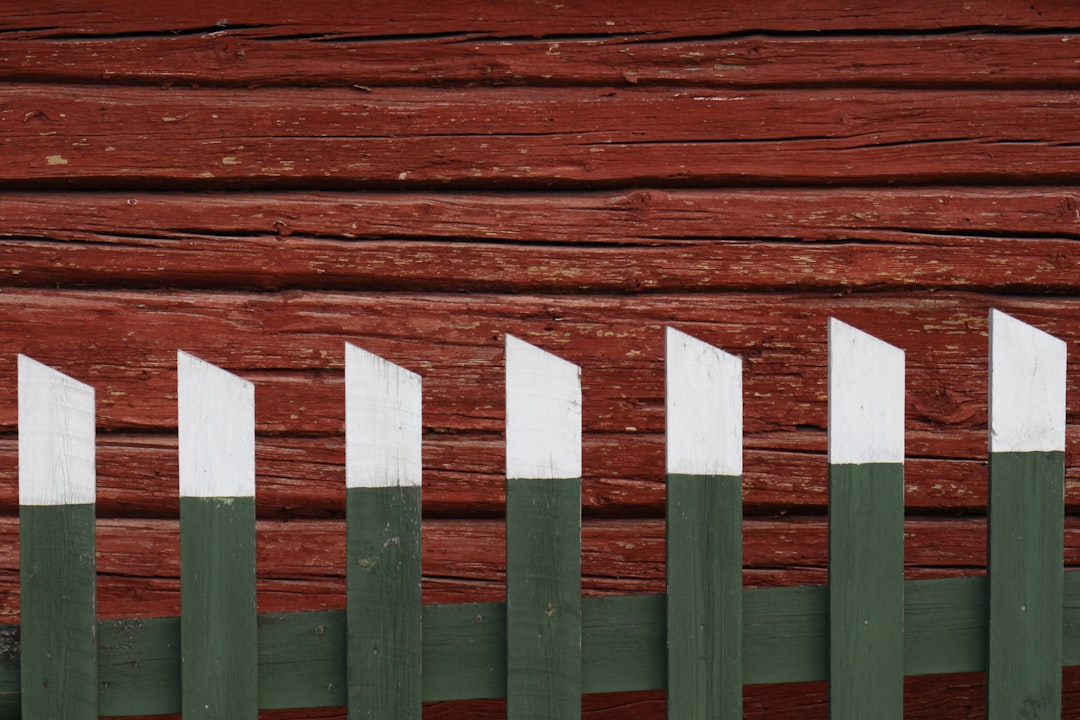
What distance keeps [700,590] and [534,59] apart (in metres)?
1.23

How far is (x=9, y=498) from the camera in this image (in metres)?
1.89

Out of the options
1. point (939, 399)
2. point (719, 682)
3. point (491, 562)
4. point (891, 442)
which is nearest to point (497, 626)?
point (719, 682)

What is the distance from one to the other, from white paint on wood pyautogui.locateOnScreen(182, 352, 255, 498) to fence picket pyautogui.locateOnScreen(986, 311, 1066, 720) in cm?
92

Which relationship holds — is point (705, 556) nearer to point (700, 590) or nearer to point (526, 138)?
point (700, 590)

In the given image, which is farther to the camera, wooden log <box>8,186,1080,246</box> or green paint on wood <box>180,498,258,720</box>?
wooden log <box>8,186,1080,246</box>

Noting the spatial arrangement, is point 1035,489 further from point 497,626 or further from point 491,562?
point 491,562

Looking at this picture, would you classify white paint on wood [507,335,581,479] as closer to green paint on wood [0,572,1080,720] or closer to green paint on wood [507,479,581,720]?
green paint on wood [507,479,581,720]

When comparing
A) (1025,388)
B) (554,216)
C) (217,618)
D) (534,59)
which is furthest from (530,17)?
(217,618)

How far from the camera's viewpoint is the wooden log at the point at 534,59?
1.91 m

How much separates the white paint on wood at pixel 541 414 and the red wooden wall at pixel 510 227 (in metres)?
0.85

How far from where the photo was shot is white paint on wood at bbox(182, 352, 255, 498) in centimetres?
106

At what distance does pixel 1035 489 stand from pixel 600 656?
59 cm

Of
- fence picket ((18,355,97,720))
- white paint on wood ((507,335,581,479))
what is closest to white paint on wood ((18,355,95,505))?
fence picket ((18,355,97,720))

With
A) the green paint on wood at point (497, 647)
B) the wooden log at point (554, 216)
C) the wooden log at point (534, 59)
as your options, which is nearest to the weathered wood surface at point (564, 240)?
the wooden log at point (554, 216)
